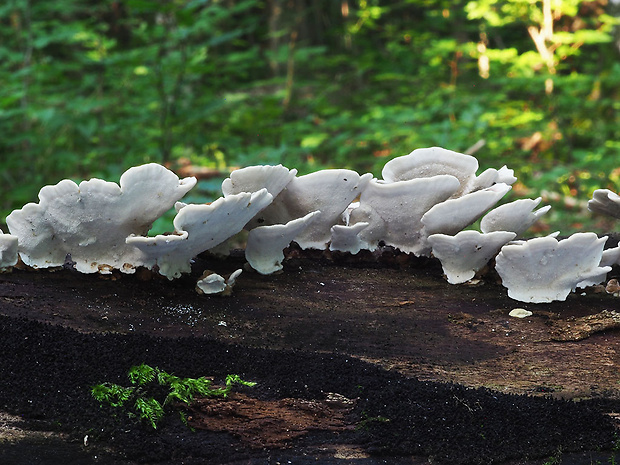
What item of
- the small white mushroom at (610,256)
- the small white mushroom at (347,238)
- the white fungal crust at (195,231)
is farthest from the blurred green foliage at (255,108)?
the small white mushroom at (610,256)

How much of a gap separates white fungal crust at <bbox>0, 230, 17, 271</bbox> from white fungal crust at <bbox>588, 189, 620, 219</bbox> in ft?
7.95

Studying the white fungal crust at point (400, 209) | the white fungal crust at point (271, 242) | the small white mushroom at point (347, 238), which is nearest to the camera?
the white fungal crust at point (271, 242)

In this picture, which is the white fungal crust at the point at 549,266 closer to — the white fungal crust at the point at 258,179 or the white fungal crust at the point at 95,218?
the white fungal crust at the point at 258,179

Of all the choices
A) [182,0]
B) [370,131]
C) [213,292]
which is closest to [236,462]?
[213,292]

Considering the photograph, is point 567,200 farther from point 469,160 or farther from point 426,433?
point 426,433

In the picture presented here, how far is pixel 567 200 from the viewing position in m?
8.61

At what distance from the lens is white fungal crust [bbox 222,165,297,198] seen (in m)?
2.26

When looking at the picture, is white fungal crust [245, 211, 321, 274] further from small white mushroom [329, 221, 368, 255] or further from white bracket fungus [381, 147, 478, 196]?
white bracket fungus [381, 147, 478, 196]

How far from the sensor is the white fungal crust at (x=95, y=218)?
2.10 m

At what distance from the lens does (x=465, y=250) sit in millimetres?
2533

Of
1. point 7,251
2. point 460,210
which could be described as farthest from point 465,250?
point 7,251

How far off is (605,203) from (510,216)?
20.1 inches

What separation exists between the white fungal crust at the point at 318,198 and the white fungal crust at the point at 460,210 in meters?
0.33

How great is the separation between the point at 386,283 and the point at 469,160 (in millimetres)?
677
